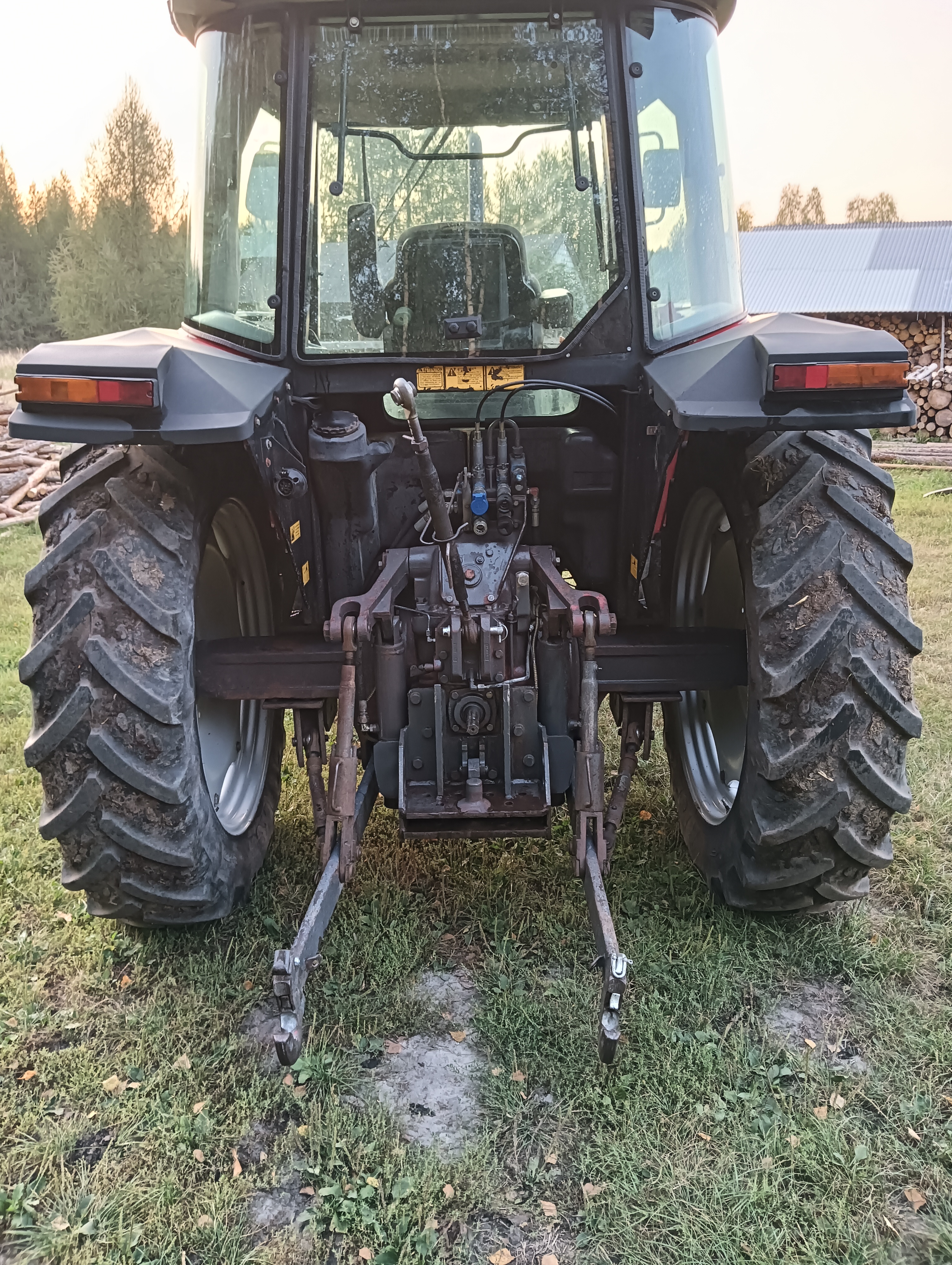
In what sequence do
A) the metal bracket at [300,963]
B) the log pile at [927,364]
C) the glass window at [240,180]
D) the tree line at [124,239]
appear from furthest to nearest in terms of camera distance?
the tree line at [124,239]
the log pile at [927,364]
the glass window at [240,180]
the metal bracket at [300,963]

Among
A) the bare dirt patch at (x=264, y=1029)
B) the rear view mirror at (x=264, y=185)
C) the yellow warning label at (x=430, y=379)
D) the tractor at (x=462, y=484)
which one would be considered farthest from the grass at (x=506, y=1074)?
the rear view mirror at (x=264, y=185)

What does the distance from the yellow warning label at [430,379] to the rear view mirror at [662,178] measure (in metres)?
0.76

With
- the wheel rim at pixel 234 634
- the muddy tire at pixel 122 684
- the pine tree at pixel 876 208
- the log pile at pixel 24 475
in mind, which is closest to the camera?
the muddy tire at pixel 122 684

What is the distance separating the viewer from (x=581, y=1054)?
2.47 meters

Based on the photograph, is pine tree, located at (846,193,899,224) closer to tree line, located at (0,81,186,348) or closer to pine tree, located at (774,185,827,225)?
pine tree, located at (774,185,827,225)

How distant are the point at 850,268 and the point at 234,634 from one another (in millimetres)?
20990

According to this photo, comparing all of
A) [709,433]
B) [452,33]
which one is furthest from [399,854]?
[452,33]

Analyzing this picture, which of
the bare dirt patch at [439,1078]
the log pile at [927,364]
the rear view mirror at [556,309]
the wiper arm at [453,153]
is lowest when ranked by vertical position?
the bare dirt patch at [439,1078]

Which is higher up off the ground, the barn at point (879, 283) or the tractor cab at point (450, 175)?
the barn at point (879, 283)

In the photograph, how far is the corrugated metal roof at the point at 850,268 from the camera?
18.8 m

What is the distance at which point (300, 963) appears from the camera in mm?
2127

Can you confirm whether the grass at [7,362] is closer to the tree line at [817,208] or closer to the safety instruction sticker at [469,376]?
the safety instruction sticker at [469,376]

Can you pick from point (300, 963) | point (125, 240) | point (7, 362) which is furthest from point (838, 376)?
point (7, 362)

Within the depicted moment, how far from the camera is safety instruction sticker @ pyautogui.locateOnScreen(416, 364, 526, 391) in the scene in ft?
9.61
